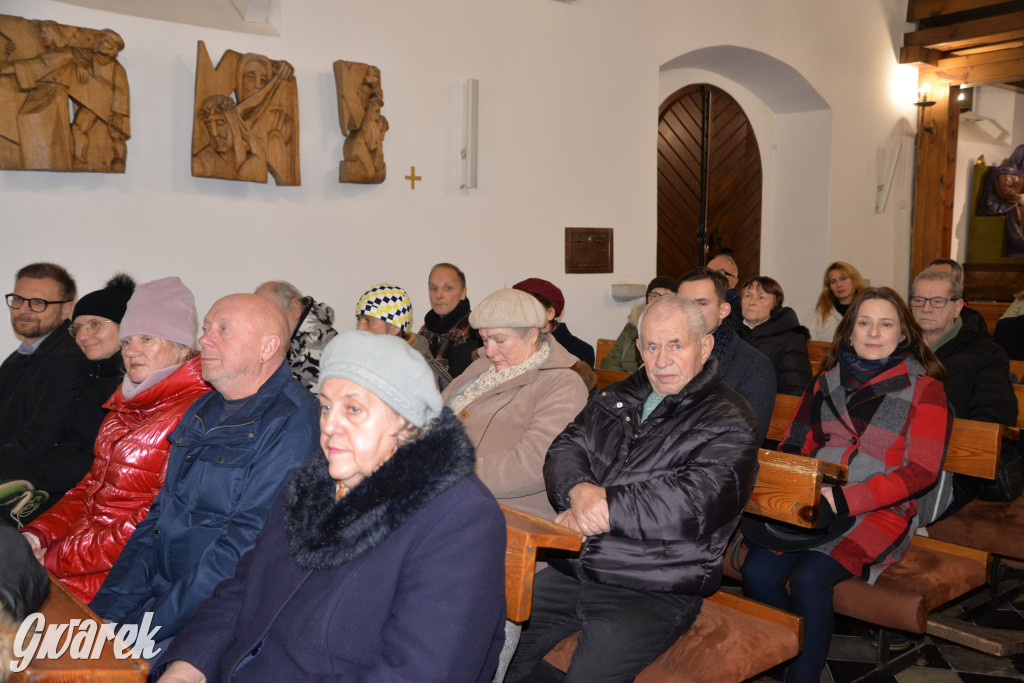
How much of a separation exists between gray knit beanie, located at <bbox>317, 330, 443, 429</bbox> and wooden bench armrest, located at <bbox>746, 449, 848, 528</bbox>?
1286 millimetres

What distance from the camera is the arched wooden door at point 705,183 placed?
8008 millimetres

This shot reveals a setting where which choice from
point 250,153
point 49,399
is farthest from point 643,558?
point 250,153

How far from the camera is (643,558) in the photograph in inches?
91.4

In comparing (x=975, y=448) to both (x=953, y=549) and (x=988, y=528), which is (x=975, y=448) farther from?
(x=988, y=528)

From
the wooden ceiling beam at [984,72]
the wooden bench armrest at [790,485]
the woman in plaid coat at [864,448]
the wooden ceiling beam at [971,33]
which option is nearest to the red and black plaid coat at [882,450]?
the woman in plaid coat at [864,448]

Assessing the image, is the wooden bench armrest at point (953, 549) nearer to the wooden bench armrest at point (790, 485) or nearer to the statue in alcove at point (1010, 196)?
the wooden bench armrest at point (790, 485)

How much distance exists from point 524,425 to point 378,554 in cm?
131

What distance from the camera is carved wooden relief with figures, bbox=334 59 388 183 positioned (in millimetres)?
Answer: 5148

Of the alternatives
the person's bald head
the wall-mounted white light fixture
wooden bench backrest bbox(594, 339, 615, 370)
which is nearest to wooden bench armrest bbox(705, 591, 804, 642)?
the person's bald head

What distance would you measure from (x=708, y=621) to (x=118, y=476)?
188cm

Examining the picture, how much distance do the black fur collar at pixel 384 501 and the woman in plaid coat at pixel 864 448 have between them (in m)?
1.59

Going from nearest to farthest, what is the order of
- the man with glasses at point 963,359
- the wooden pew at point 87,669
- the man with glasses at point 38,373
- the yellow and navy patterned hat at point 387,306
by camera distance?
1. the wooden pew at point 87,669
2. the man with glasses at point 38,373
3. the man with glasses at point 963,359
4. the yellow and navy patterned hat at point 387,306

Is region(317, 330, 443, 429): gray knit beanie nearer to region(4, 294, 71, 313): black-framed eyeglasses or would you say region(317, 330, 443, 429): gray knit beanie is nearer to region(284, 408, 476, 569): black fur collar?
region(284, 408, 476, 569): black fur collar

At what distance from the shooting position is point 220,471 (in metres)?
2.27
